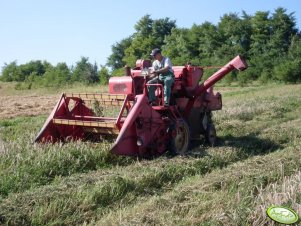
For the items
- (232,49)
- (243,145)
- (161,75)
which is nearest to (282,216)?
(161,75)

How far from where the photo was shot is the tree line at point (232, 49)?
36.8 meters

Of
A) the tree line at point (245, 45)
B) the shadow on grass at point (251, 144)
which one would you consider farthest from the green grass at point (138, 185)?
the tree line at point (245, 45)

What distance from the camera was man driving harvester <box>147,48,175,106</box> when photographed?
8.41 metres

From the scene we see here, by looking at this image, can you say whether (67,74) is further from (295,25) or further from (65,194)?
(65,194)

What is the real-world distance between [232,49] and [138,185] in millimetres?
38557

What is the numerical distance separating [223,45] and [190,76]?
36.4 meters

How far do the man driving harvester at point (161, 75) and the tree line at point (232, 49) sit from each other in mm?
27652

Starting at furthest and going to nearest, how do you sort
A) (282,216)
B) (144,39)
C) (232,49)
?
(144,39) < (232,49) < (282,216)

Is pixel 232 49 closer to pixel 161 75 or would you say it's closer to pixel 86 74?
pixel 86 74

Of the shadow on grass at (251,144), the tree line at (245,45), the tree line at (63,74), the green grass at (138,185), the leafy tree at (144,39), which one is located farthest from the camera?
the leafy tree at (144,39)

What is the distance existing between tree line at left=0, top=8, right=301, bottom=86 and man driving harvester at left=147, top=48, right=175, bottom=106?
27652 mm

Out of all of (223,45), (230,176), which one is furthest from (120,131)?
(223,45)

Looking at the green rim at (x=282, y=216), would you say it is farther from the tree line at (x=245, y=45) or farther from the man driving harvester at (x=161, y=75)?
the tree line at (x=245, y=45)

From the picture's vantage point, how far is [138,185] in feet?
20.0
